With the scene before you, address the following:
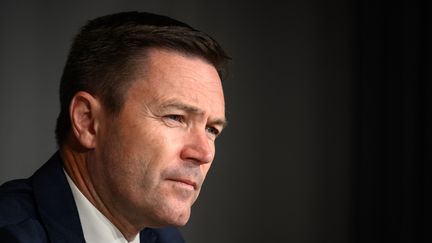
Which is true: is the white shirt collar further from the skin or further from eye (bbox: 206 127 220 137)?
eye (bbox: 206 127 220 137)

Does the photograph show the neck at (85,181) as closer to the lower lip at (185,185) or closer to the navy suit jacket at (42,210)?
the navy suit jacket at (42,210)

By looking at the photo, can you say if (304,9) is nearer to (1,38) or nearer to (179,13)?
(179,13)

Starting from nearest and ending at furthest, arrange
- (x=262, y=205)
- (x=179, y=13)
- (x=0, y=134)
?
(x=0, y=134) < (x=179, y=13) < (x=262, y=205)

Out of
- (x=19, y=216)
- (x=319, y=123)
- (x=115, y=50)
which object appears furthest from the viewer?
(x=319, y=123)

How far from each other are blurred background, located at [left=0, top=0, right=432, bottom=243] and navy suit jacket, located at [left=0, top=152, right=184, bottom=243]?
1277 millimetres

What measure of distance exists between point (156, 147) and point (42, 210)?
25cm

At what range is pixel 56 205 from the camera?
1156 mm

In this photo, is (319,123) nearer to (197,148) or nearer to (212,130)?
(212,130)

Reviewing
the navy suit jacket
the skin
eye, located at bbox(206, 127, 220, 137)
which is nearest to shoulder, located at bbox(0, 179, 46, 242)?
the navy suit jacket

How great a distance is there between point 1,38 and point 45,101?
0.28 meters

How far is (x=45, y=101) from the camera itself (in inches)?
87.3

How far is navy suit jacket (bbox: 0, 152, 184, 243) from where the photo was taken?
42.9 inches

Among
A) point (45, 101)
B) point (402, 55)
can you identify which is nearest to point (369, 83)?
point (402, 55)

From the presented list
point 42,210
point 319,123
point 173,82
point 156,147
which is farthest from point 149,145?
point 319,123
